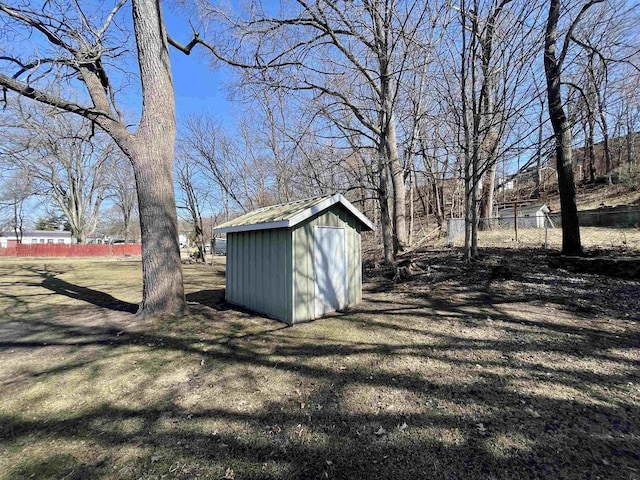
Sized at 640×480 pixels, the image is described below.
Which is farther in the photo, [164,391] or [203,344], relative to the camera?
[203,344]

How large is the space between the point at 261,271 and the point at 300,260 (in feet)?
3.65

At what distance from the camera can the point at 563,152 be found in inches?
307

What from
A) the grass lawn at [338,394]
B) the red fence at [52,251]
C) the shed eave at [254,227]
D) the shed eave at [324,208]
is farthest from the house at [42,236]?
the shed eave at [324,208]

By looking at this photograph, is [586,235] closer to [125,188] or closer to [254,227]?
[254,227]

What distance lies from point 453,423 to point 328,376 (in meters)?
1.33

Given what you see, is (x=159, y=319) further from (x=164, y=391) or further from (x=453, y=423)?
(x=453, y=423)

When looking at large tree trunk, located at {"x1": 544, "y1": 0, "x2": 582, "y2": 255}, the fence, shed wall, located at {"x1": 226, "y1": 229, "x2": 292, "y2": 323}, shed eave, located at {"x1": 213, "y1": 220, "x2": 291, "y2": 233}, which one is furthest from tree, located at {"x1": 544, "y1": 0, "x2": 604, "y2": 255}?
shed wall, located at {"x1": 226, "y1": 229, "x2": 292, "y2": 323}

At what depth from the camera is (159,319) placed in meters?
5.35

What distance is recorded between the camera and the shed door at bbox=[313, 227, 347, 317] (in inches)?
221

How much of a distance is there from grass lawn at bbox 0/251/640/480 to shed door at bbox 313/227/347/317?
418 millimetres

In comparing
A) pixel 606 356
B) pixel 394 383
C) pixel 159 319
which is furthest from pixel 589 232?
pixel 159 319

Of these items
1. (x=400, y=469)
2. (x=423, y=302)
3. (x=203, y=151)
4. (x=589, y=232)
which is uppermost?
(x=203, y=151)

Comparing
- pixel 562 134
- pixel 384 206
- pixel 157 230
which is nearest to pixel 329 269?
pixel 384 206

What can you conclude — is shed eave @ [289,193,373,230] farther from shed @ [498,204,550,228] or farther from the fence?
shed @ [498,204,550,228]
